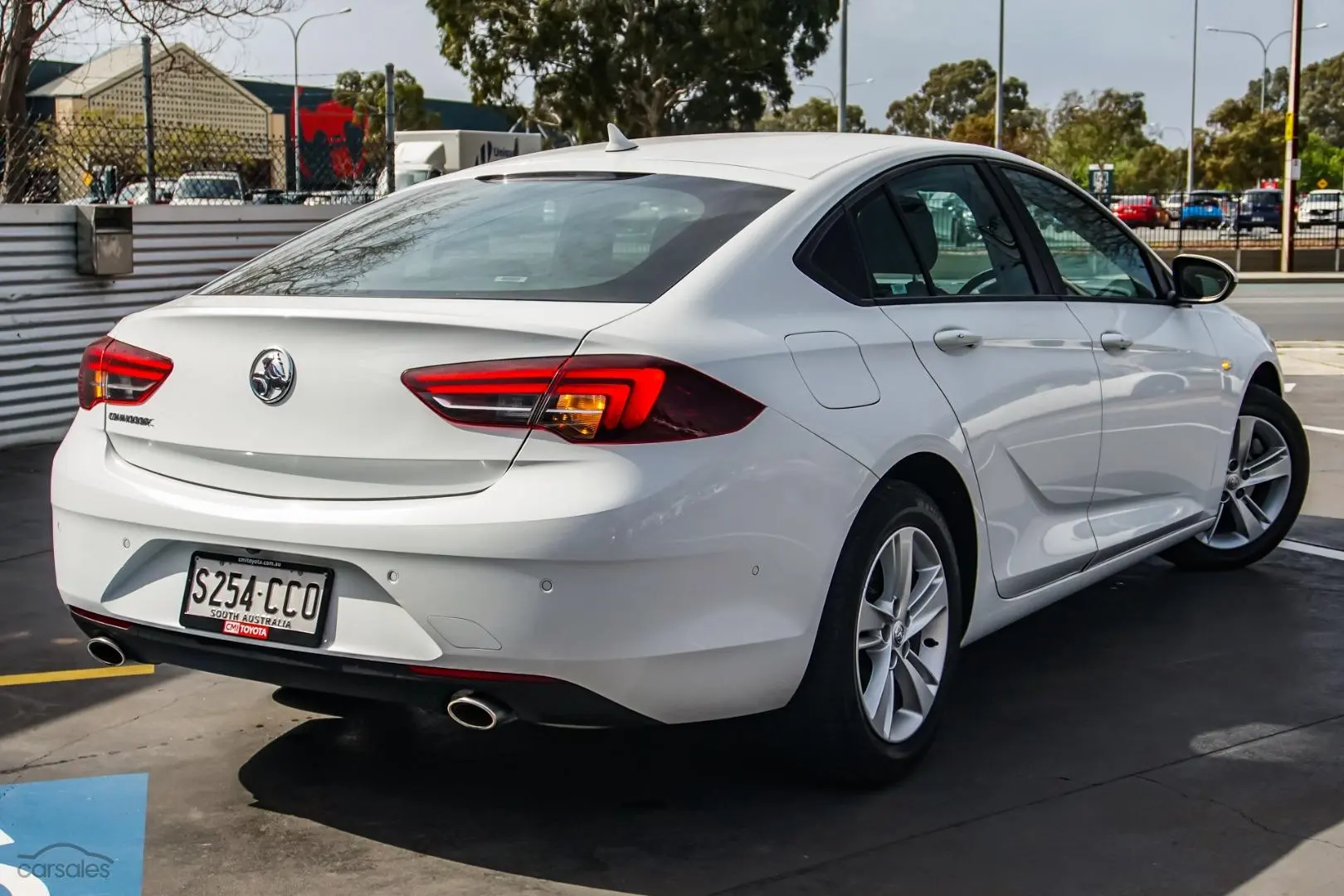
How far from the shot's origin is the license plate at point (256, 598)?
345 centimetres


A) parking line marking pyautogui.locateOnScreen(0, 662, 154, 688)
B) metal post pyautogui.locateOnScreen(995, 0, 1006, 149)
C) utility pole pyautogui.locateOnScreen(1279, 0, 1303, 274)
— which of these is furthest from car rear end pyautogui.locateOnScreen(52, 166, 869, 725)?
metal post pyautogui.locateOnScreen(995, 0, 1006, 149)

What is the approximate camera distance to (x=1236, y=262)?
36.0 meters

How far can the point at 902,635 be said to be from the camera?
159 inches

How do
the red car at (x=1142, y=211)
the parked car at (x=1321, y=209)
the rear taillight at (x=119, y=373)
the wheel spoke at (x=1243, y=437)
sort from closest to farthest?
1. the rear taillight at (x=119, y=373)
2. the wheel spoke at (x=1243, y=437)
3. the parked car at (x=1321, y=209)
4. the red car at (x=1142, y=211)

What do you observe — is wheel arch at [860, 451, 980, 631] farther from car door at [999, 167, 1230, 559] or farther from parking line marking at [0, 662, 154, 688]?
parking line marking at [0, 662, 154, 688]

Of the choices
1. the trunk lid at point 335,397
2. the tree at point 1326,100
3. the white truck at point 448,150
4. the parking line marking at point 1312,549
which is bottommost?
the parking line marking at point 1312,549

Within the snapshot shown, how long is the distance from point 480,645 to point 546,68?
51450 millimetres

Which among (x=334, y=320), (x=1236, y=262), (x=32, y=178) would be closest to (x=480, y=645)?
(x=334, y=320)

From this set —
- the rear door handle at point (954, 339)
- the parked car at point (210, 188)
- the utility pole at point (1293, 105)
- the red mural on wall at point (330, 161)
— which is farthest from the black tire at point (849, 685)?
the utility pole at point (1293, 105)

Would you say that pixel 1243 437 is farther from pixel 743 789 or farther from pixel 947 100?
pixel 947 100

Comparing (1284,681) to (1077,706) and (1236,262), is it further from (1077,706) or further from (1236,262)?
(1236,262)

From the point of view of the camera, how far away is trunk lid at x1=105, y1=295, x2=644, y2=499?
3.38 metres

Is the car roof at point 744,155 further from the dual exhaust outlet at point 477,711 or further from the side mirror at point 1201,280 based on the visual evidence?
the dual exhaust outlet at point 477,711

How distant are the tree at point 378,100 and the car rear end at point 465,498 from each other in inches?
2656
